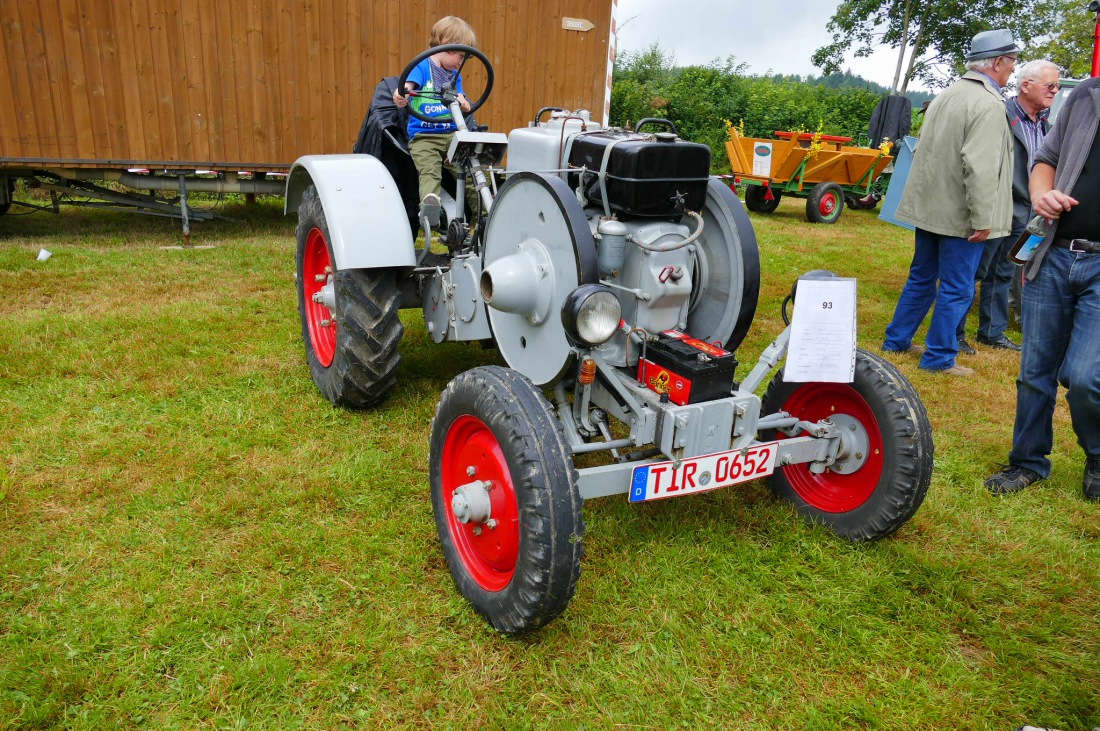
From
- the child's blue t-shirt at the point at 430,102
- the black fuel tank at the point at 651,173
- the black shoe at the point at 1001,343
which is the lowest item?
the black shoe at the point at 1001,343

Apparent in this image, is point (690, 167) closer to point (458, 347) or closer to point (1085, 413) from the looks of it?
point (1085, 413)

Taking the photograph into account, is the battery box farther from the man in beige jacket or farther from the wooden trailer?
the wooden trailer

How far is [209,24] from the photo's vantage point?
A: 700cm

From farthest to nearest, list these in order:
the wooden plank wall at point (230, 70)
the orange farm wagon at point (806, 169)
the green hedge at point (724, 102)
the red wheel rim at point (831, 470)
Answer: the green hedge at point (724, 102), the orange farm wagon at point (806, 169), the wooden plank wall at point (230, 70), the red wheel rim at point (831, 470)

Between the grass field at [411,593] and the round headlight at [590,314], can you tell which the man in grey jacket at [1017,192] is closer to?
the grass field at [411,593]

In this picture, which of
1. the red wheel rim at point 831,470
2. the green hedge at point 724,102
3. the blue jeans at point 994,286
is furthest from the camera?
the green hedge at point 724,102

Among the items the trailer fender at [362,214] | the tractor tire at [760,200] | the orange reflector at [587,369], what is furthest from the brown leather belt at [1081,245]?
the tractor tire at [760,200]

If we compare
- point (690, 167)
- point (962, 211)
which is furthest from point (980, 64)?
point (690, 167)

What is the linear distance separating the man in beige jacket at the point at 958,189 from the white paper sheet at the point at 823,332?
2.55 metres

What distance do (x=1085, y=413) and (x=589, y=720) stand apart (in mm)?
2444

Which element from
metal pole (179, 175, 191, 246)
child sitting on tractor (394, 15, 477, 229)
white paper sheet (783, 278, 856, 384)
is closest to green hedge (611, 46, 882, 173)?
metal pole (179, 175, 191, 246)

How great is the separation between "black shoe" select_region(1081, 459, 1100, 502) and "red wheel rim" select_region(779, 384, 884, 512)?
1.31 m

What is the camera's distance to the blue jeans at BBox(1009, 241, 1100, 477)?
286cm

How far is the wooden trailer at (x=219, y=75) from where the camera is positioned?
6.57 m
